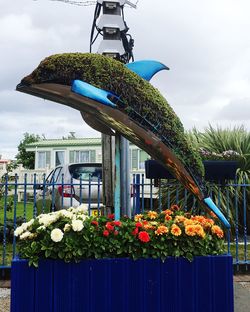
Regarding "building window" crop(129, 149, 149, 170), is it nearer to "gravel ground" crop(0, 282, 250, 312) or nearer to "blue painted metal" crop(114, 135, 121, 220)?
"gravel ground" crop(0, 282, 250, 312)

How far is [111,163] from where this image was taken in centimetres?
608

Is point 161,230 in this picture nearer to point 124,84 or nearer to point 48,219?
point 48,219

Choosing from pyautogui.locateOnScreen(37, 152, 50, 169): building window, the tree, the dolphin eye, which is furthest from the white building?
the dolphin eye

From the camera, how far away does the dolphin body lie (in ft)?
12.3

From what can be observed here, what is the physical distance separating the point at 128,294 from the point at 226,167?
344cm

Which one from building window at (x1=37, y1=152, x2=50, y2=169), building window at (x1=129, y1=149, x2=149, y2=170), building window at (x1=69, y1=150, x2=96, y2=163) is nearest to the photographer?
building window at (x1=129, y1=149, x2=149, y2=170)

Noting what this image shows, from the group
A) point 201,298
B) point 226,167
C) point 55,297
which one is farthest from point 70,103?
point 226,167

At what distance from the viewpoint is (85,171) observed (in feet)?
27.2

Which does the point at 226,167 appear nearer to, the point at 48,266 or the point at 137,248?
the point at 137,248

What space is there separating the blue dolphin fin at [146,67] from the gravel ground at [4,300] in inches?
118

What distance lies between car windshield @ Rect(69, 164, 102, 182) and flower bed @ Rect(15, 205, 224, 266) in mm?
4257

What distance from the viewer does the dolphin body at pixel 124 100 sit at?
147 inches

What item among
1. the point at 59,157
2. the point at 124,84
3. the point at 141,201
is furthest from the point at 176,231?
the point at 59,157

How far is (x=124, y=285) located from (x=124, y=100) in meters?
1.72
